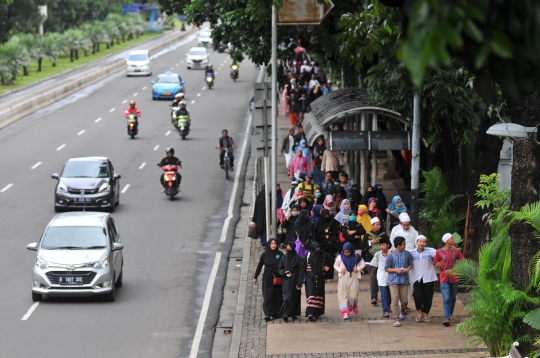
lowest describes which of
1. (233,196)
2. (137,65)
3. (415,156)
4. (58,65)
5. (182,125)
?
(233,196)

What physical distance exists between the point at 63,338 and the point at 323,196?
7.95 m

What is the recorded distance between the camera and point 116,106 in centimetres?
5325

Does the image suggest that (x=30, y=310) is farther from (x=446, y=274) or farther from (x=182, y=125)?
(x=182, y=125)

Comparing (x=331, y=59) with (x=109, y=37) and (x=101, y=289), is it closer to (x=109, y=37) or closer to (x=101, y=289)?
(x=101, y=289)

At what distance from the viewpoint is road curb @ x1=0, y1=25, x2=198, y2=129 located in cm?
4694

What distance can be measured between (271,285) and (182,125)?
78.8ft

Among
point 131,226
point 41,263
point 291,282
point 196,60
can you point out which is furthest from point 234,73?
point 291,282

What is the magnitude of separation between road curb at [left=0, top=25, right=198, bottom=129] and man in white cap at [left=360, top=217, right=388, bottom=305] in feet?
94.2

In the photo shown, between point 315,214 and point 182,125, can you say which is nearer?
point 315,214

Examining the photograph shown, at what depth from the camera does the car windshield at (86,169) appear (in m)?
27.9

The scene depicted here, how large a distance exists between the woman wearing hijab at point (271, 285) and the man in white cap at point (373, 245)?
1.71m

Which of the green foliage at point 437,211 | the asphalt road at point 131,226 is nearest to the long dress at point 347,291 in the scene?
the asphalt road at point 131,226

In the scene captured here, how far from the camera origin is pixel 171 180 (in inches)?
1154

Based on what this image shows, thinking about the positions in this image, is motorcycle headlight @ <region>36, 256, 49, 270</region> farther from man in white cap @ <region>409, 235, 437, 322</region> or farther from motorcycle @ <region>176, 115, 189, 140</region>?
motorcycle @ <region>176, 115, 189, 140</region>
